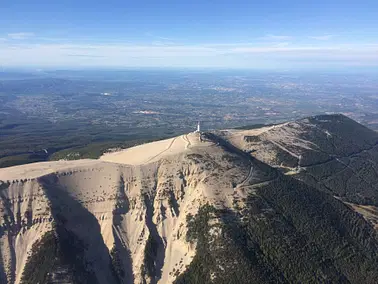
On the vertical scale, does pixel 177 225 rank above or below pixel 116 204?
below

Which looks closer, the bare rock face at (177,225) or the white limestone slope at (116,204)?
the bare rock face at (177,225)

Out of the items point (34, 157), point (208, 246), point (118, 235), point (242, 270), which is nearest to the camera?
point (242, 270)

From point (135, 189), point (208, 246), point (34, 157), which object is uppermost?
point (135, 189)

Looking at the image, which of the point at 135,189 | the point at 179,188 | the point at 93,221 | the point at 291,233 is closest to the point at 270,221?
the point at 291,233

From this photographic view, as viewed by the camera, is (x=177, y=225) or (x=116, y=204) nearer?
(x=177, y=225)

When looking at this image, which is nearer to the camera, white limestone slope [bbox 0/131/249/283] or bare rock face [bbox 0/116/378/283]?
bare rock face [bbox 0/116/378/283]

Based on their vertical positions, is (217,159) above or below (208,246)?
above

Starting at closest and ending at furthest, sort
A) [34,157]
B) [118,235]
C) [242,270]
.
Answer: [242,270] < [118,235] < [34,157]

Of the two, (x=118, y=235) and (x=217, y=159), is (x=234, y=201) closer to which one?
(x=217, y=159)
